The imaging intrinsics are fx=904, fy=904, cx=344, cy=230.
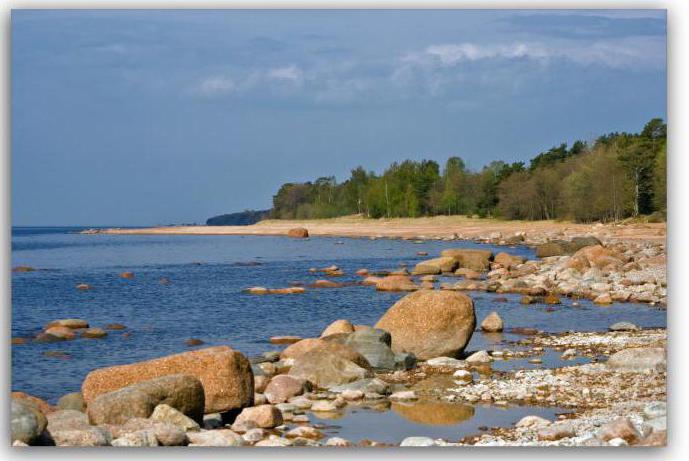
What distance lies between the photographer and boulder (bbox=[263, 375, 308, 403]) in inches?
492

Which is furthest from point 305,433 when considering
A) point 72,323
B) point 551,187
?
point 551,187

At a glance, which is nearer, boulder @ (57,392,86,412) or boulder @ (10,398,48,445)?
boulder @ (10,398,48,445)

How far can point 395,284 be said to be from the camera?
2978 cm

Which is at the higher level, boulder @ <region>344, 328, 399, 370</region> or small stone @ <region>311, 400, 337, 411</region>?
boulder @ <region>344, 328, 399, 370</region>

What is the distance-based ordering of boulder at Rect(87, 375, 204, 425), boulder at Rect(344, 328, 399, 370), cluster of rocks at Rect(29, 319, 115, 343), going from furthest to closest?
cluster of rocks at Rect(29, 319, 115, 343) → boulder at Rect(344, 328, 399, 370) → boulder at Rect(87, 375, 204, 425)

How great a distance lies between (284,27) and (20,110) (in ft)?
10.5

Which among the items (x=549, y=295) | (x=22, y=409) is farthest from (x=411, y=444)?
(x=549, y=295)

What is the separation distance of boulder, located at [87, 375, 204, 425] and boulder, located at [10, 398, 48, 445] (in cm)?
Answer: 81

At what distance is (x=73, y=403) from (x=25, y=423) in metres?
2.10

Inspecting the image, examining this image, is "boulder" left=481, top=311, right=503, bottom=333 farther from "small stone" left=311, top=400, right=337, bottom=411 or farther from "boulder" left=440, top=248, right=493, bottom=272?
"boulder" left=440, top=248, right=493, bottom=272

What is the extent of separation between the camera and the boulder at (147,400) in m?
10.5

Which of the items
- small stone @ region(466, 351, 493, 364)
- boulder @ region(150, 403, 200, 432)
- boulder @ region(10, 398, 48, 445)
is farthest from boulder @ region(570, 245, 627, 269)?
boulder @ region(10, 398, 48, 445)

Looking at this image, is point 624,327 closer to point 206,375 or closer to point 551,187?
point 206,375

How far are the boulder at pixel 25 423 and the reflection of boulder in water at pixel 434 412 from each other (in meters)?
4.38
